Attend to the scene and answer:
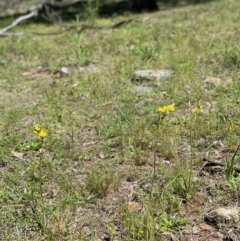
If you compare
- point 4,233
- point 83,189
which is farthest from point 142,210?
point 4,233

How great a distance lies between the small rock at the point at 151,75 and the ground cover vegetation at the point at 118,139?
0.34 ft

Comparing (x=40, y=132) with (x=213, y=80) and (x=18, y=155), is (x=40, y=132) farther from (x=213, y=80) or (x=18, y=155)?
(x=213, y=80)

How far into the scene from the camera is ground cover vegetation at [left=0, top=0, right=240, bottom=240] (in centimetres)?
296

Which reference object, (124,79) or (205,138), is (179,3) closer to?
(124,79)

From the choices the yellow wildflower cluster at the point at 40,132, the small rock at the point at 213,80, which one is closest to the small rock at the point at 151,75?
the small rock at the point at 213,80

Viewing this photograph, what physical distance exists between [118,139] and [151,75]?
1647 millimetres

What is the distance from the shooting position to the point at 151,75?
5.43 m

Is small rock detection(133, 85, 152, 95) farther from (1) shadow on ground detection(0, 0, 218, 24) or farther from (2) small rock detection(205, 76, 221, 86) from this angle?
(1) shadow on ground detection(0, 0, 218, 24)

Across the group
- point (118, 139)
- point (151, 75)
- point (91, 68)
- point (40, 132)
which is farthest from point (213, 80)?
point (40, 132)

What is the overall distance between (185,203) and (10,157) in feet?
5.17

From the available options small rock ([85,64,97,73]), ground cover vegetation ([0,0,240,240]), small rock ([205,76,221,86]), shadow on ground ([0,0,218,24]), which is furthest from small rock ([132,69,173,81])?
shadow on ground ([0,0,218,24])

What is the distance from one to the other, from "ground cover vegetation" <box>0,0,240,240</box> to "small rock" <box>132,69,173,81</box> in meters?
0.10

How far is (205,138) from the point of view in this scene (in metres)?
3.86

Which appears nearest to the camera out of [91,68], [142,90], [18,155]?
[18,155]
